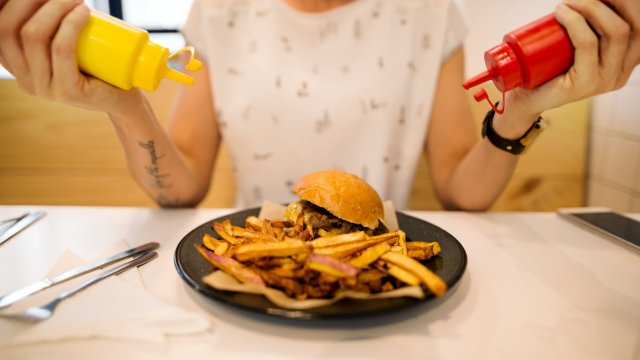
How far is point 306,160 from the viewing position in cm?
146

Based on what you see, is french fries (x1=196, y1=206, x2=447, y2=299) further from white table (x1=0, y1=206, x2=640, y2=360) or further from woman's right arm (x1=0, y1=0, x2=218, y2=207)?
woman's right arm (x1=0, y1=0, x2=218, y2=207)

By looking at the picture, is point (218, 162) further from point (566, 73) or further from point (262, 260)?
point (566, 73)

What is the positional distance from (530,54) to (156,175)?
857mm

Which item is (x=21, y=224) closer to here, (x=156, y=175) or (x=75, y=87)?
(x=156, y=175)

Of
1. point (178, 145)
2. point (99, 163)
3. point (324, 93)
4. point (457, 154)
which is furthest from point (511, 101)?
point (99, 163)

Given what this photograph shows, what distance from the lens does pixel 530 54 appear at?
2.20ft

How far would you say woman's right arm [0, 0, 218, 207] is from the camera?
2.22 feet

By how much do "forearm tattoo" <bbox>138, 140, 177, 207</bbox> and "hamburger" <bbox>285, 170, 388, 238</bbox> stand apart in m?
0.37

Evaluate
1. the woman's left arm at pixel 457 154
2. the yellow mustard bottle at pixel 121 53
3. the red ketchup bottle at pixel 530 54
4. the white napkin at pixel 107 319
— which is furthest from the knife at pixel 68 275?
the woman's left arm at pixel 457 154

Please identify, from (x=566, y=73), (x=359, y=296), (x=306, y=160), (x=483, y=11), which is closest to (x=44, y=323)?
(x=359, y=296)

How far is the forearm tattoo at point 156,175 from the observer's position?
104 cm

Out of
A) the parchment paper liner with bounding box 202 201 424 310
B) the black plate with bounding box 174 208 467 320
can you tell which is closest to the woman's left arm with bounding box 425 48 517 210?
the black plate with bounding box 174 208 467 320

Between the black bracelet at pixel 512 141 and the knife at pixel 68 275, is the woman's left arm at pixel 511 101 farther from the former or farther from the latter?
the knife at pixel 68 275

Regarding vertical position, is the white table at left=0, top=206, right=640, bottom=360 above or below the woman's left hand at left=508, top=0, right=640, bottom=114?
below
